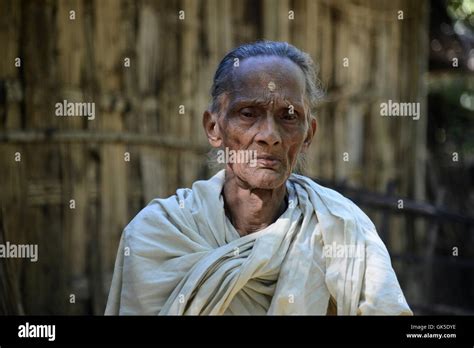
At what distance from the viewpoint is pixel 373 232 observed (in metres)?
3.25

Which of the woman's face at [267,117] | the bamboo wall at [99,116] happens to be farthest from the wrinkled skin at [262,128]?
the bamboo wall at [99,116]

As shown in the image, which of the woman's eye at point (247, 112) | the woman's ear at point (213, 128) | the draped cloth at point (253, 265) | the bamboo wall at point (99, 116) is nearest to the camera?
the draped cloth at point (253, 265)

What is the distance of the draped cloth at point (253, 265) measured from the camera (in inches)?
122

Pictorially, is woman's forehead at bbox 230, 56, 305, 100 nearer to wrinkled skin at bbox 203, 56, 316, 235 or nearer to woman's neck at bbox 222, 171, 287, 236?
wrinkled skin at bbox 203, 56, 316, 235

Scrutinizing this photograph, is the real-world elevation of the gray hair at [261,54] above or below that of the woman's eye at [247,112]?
above

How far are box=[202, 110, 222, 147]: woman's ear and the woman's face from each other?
0.31 ft

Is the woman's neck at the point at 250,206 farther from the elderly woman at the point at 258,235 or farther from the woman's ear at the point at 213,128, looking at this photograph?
the woman's ear at the point at 213,128

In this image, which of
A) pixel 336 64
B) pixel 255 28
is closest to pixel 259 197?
pixel 255 28

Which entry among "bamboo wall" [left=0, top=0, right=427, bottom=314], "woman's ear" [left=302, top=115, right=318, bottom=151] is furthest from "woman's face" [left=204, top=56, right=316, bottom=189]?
"bamboo wall" [left=0, top=0, right=427, bottom=314]

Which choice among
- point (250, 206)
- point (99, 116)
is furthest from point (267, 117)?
point (99, 116)

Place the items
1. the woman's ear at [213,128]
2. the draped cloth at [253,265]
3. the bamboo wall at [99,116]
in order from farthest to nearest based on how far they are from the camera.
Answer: the bamboo wall at [99,116] → the woman's ear at [213,128] → the draped cloth at [253,265]

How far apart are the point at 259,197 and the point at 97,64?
9.71ft

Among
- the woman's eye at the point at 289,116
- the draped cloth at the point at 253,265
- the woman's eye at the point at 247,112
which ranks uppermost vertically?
the woman's eye at the point at 247,112

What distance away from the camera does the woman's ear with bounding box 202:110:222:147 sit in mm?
3373
